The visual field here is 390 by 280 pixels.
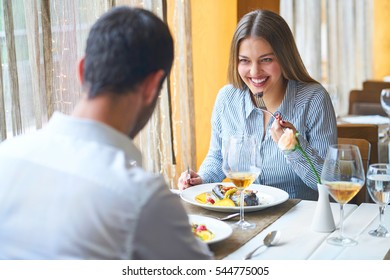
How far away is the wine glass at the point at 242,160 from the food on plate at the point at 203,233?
0.13 m

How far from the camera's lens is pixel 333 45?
5.69 m

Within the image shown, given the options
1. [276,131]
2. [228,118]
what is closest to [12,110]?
[228,118]

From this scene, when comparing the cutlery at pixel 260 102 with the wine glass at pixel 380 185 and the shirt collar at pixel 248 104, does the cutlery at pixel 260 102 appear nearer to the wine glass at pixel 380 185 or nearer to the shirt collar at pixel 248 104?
the shirt collar at pixel 248 104

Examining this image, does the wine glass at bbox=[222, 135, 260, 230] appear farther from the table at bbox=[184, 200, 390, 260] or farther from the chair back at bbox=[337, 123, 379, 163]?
the chair back at bbox=[337, 123, 379, 163]

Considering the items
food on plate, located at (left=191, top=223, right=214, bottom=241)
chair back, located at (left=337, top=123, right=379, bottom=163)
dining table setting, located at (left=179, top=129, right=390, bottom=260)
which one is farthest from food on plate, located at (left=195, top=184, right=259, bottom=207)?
chair back, located at (left=337, top=123, right=379, bottom=163)

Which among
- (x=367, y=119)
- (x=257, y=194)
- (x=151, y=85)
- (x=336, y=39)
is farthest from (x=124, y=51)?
(x=336, y=39)

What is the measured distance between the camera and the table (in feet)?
4.90

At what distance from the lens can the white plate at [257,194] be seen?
1.82 m

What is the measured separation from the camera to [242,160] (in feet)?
5.64

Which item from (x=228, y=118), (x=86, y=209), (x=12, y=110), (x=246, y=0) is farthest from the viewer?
(x=246, y=0)

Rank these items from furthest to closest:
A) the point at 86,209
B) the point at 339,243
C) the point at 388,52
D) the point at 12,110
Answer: the point at 388,52, the point at 12,110, the point at 339,243, the point at 86,209
